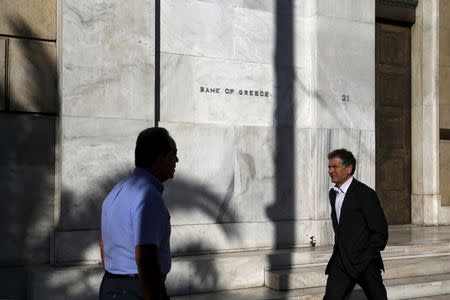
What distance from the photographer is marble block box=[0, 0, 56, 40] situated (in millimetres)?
7117

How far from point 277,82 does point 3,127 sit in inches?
152

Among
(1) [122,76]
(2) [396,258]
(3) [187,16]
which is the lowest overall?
(2) [396,258]

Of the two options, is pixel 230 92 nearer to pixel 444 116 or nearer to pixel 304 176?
pixel 304 176

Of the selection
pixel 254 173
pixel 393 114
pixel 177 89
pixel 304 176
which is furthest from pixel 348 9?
pixel 393 114

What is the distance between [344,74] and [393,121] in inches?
127

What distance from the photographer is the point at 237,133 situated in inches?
343

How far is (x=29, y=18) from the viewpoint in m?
7.27

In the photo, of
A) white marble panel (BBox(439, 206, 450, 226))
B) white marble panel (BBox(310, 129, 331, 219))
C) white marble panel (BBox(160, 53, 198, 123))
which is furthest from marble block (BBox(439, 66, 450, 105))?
white marble panel (BBox(160, 53, 198, 123))

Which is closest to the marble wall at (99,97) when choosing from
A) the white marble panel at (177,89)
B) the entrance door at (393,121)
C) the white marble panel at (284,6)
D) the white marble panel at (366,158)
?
the white marble panel at (177,89)

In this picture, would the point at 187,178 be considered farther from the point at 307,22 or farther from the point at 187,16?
the point at 307,22

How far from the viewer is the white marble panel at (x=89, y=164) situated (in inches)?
278

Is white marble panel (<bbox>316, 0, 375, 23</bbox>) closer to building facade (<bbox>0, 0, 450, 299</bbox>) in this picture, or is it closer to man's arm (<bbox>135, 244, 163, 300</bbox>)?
building facade (<bbox>0, 0, 450, 299</bbox>)

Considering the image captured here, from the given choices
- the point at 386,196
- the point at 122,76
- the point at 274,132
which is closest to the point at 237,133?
the point at 274,132

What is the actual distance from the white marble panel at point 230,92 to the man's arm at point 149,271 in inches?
206
